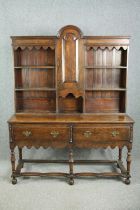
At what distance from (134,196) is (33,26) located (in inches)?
91.7

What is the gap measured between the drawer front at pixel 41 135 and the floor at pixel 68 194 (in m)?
0.48

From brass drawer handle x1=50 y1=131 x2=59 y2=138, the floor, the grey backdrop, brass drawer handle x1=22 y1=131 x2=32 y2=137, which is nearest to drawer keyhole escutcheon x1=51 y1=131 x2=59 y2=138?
brass drawer handle x1=50 y1=131 x2=59 y2=138

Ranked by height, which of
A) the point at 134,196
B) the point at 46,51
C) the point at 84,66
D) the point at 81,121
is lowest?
the point at 134,196

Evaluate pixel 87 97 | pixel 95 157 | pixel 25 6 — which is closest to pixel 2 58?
pixel 25 6

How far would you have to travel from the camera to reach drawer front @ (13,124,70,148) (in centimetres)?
261

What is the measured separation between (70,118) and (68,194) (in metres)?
0.82

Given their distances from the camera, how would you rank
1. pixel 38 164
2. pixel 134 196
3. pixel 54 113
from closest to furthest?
pixel 134 196 < pixel 54 113 < pixel 38 164

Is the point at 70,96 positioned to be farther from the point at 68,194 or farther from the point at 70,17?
the point at 68,194

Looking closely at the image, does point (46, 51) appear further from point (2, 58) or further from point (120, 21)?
point (120, 21)

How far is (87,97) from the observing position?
120 inches

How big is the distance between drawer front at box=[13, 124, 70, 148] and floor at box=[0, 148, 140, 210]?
48cm

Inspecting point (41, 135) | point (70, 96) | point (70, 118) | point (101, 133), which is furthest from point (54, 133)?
point (70, 96)

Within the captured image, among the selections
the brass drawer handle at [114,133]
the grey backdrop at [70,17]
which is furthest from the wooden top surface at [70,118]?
the grey backdrop at [70,17]

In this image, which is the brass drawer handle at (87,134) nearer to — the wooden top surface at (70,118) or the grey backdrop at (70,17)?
the wooden top surface at (70,118)
